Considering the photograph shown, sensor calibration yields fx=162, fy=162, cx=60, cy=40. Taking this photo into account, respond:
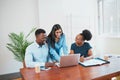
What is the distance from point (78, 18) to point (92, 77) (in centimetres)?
342

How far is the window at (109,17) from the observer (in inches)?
179

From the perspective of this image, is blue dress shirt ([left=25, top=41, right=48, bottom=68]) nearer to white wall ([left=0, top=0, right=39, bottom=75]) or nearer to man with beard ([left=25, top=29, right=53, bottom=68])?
man with beard ([left=25, top=29, right=53, bottom=68])

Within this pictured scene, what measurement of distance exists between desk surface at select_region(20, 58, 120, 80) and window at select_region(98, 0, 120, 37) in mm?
2802

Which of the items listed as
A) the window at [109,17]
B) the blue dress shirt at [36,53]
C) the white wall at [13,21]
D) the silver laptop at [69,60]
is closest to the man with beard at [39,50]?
the blue dress shirt at [36,53]

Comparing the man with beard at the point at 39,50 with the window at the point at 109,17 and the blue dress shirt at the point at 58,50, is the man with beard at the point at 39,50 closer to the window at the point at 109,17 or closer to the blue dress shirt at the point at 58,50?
the blue dress shirt at the point at 58,50

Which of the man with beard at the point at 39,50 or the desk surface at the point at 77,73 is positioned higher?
the man with beard at the point at 39,50

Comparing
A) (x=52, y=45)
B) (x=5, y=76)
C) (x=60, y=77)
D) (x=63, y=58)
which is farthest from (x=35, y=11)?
(x=60, y=77)

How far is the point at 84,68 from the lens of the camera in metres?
1.99

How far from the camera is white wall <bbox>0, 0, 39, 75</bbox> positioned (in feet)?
13.8

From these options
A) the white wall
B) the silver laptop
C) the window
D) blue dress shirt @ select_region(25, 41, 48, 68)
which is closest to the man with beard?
blue dress shirt @ select_region(25, 41, 48, 68)

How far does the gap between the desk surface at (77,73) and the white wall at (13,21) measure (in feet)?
8.45

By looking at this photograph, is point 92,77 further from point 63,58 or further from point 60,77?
point 63,58

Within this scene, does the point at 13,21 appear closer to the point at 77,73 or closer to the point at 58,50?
the point at 58,50

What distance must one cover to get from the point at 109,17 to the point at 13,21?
109 inches
